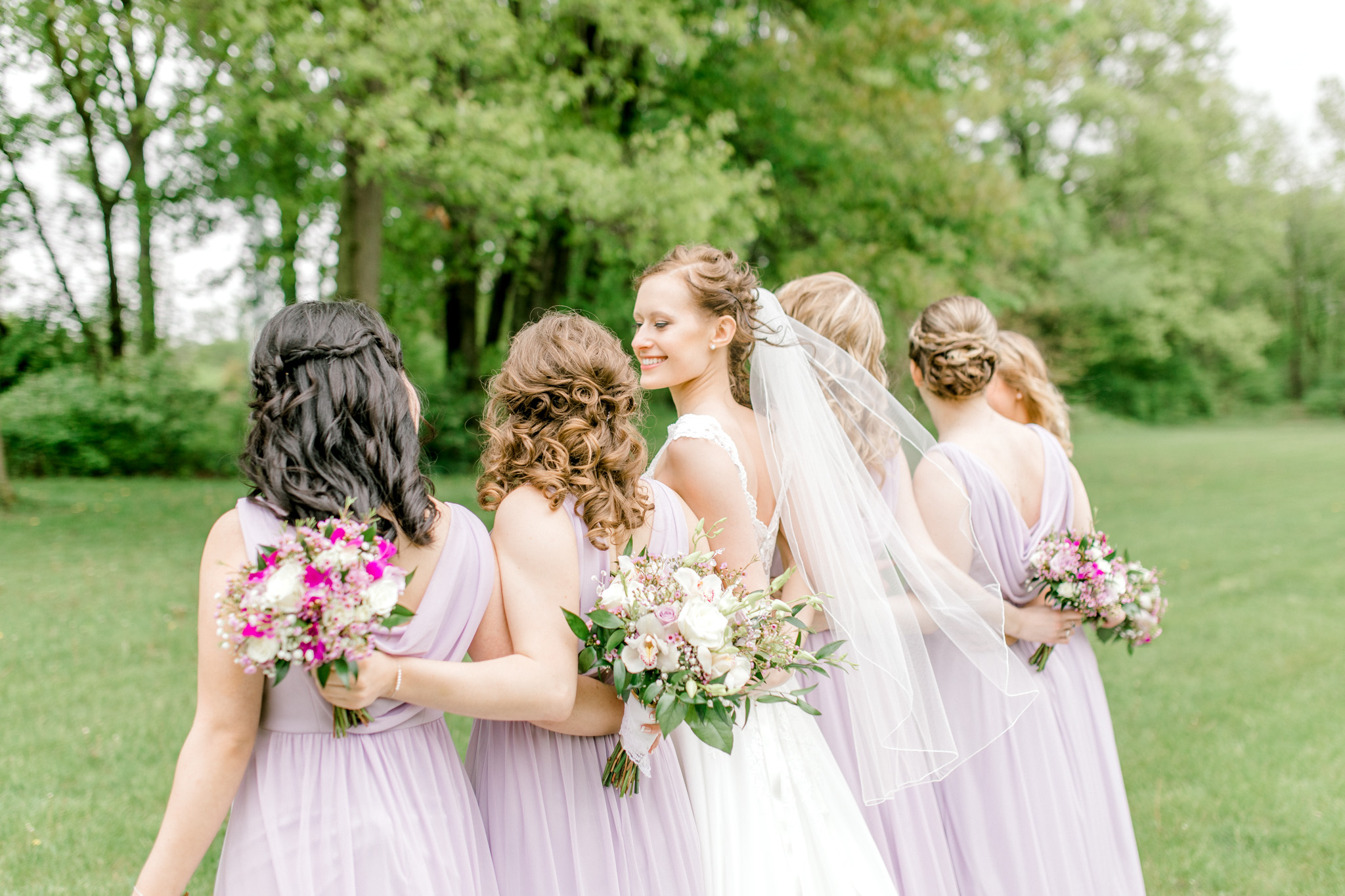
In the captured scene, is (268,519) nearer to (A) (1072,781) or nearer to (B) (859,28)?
(A) (1072,781)

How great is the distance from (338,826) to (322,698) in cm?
29

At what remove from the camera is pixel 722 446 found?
2.97 m

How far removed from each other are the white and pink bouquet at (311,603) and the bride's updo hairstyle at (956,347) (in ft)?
7.97

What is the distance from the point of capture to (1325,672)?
25.4 feet

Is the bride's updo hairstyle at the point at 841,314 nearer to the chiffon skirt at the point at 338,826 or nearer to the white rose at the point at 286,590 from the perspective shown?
the chiffon skirt at the point at 338,826

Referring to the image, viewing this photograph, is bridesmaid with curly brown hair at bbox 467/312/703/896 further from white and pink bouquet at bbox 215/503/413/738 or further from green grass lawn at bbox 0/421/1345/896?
green grass lawn at bbox 0/421/1345/896

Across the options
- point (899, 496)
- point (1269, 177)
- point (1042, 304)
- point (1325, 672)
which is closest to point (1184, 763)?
point (1325, 672)

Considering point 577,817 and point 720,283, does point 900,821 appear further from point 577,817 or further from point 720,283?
point 720,283

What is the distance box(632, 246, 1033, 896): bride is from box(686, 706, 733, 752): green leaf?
A: 0.60 metres

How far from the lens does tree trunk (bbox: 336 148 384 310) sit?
1288 centimetres

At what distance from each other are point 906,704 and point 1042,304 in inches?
1421

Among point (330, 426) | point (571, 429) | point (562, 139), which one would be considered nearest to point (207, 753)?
point (330, 426)

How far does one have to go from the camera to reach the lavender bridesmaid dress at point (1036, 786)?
334 cm

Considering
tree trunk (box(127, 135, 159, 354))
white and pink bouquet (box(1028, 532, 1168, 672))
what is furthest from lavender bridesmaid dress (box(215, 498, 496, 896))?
tree trunk (box(127, 135, 159, 354))
